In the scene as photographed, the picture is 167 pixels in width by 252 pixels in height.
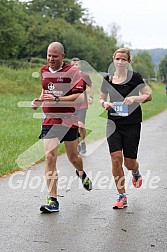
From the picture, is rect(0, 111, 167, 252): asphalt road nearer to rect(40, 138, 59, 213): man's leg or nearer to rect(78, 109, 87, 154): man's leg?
rect(40, 138, 59, 213): man's leg

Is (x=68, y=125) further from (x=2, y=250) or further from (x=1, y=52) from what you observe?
(x=1, y=52)

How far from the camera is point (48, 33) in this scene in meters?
71.9

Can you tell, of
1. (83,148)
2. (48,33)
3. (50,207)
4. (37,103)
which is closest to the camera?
(50,207)

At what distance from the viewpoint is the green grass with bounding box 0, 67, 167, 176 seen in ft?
38.5

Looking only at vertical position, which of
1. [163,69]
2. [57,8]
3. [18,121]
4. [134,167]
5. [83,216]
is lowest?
[163,69]

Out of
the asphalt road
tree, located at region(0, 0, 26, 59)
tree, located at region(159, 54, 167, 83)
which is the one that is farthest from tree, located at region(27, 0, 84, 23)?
the asphalt road

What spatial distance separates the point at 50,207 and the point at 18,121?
1281 centimetres

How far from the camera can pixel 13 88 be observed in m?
33.1

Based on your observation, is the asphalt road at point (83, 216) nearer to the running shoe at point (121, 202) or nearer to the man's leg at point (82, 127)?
the running shoe at point (121, 202)

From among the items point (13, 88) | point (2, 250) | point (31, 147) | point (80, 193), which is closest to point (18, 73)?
point (13, 88)

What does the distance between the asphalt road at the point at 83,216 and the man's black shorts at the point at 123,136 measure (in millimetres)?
757

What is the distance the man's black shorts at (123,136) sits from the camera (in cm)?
700

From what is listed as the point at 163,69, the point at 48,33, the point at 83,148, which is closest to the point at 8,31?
the point at 48,33

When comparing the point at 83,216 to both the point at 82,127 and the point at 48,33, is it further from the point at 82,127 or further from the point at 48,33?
the point at 48,33
